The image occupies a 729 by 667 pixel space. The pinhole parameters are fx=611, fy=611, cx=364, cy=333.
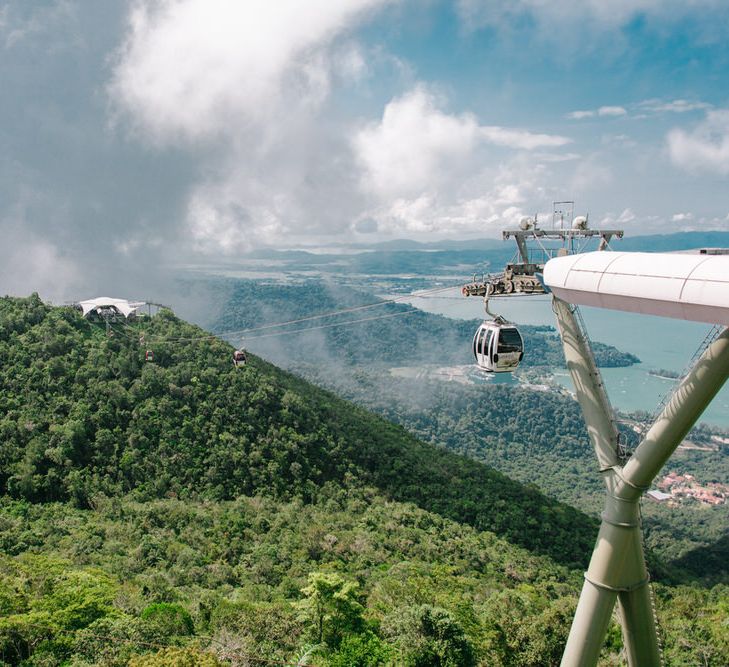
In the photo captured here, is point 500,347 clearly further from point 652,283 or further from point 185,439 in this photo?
point 185,439

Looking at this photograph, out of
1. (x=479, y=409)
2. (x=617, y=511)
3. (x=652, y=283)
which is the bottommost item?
(x=479, y=409)

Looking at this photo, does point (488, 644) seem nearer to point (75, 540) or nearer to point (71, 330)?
point (75, 540)

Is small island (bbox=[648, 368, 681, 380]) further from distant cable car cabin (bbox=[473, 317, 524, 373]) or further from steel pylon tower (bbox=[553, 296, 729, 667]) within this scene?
steel pylon tower (bbox=[553, 296, 729, 667])

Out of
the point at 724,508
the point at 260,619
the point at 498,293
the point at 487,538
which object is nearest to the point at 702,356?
the point at 498,293

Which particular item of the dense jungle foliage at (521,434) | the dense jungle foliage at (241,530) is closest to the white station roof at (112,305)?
the dense jungle foliage at (241,530)

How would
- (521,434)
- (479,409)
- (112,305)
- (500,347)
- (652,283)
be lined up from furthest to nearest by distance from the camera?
(479,409)
(521,434)
(112,305)
(500,347)
(652,283)

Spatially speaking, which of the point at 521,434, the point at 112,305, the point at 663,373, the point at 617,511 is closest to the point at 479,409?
the point at 521,434
